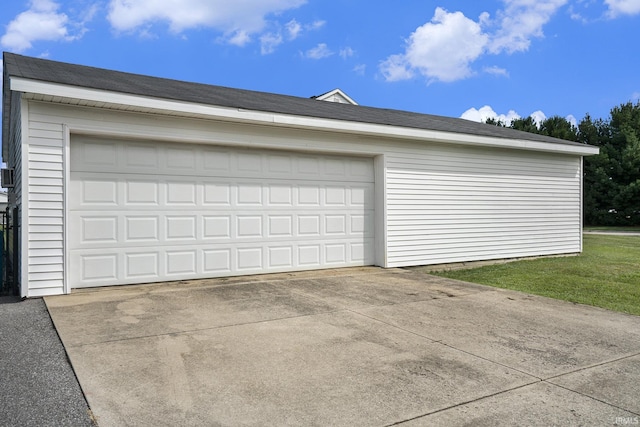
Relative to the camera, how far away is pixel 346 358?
12.0 ft

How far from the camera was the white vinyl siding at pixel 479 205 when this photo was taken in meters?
9.16

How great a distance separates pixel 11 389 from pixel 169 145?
4.74m

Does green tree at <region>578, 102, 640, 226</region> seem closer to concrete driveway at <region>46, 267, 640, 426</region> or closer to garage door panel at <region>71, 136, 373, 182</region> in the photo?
garage door panel at <region>71, 136, 373, 182</region>

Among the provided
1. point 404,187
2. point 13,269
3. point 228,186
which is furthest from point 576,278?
point 13,269

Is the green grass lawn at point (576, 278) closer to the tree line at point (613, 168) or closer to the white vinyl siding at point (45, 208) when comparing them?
the white vinyl siding at point (45, 208)

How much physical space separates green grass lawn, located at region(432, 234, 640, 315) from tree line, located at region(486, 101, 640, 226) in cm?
2326

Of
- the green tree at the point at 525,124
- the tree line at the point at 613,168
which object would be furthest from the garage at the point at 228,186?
the green tree at the point at 525,124

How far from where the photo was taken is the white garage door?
21.5 ft

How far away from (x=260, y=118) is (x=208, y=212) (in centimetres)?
181

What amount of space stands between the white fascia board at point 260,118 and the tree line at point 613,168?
25.0 metres

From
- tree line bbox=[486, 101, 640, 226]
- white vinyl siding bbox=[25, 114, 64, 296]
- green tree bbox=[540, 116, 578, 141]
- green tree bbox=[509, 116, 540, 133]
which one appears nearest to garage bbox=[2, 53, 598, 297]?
white vinyl siding bbox=[25, 114, 64, 296]

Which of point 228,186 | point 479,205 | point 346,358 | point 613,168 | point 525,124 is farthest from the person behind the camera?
→ point 525,124

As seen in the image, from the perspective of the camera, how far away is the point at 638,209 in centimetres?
3061

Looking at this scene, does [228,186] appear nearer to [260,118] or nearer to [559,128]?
[260,118]
